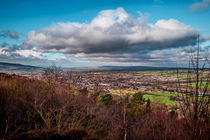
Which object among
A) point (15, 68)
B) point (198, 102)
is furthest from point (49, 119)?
point (15, 68)

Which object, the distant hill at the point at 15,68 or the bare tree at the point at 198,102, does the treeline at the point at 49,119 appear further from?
the distant hill at the point at 15,68

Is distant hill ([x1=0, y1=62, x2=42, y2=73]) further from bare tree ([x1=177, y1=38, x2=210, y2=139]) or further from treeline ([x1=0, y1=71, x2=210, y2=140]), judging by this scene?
bare tree ([x1=177, y1=38, x2=210, y2=139])

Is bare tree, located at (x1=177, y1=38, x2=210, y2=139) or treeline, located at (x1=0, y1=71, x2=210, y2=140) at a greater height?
bare tree, located at (x1=177, y1=38, x2=210, y2=139)

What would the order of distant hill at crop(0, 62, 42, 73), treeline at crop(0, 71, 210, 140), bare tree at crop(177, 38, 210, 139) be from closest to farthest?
bare tree at crop(177, 38, 210, 139)
treeline at crop(0, 71, 210, 140)
distant hill at crop(0, 62, 42, 73)

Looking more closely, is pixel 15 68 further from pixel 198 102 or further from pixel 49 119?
pixel 198 102

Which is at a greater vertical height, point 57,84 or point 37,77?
point 37,77

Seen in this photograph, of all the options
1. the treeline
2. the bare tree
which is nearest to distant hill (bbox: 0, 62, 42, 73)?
the treeline

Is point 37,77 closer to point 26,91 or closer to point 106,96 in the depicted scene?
point 26,91

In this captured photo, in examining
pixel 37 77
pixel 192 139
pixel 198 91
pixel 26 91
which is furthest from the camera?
pixel 37 77

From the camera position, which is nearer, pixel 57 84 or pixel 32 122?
pixel 32 122

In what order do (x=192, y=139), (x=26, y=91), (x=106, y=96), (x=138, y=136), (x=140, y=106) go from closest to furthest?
(x=192, y=139), (x=26, y=91), (x=138, y=136), (x=140, y=106), (x=106, y=96)

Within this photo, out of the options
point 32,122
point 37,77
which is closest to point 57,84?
point 37,77
